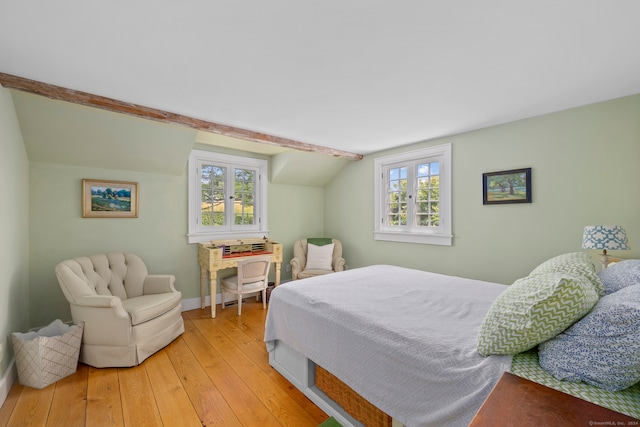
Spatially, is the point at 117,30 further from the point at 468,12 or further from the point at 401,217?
the point at 401,217

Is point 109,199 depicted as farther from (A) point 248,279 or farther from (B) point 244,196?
(A) point 248,279

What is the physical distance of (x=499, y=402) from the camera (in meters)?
0.84

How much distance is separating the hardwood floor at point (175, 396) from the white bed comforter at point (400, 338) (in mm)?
350

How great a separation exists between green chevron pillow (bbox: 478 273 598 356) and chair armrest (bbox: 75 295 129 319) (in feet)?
8.69

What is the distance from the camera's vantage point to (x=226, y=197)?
13.8 ft

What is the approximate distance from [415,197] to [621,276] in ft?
8.04

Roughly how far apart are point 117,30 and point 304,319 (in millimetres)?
2039

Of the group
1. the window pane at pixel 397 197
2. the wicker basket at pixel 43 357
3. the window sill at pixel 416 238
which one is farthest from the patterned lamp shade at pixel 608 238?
the wicker basket at pixel 43 357

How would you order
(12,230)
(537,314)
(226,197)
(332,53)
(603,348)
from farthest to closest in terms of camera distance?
(226,197) < (12,230) < (332,53) < (537,314) < (603,348)

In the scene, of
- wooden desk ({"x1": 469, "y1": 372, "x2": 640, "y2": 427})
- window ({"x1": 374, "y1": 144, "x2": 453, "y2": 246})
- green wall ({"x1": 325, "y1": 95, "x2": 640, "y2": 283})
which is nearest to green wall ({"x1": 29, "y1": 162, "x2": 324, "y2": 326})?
window ({"x1": 374, "y1": 144, "x2": 453, "y2": 246})

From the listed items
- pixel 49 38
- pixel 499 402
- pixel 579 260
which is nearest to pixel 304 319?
pixel 499 402

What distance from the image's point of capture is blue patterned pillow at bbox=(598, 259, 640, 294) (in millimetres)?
1483

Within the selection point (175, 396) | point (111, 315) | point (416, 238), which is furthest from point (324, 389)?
point (416, 238)

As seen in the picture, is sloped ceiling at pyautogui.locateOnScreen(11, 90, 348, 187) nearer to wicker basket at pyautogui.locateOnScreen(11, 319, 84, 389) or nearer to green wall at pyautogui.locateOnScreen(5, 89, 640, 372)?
green wall at pyautogui.locateOnScreen(5, 89, 640, 372)
